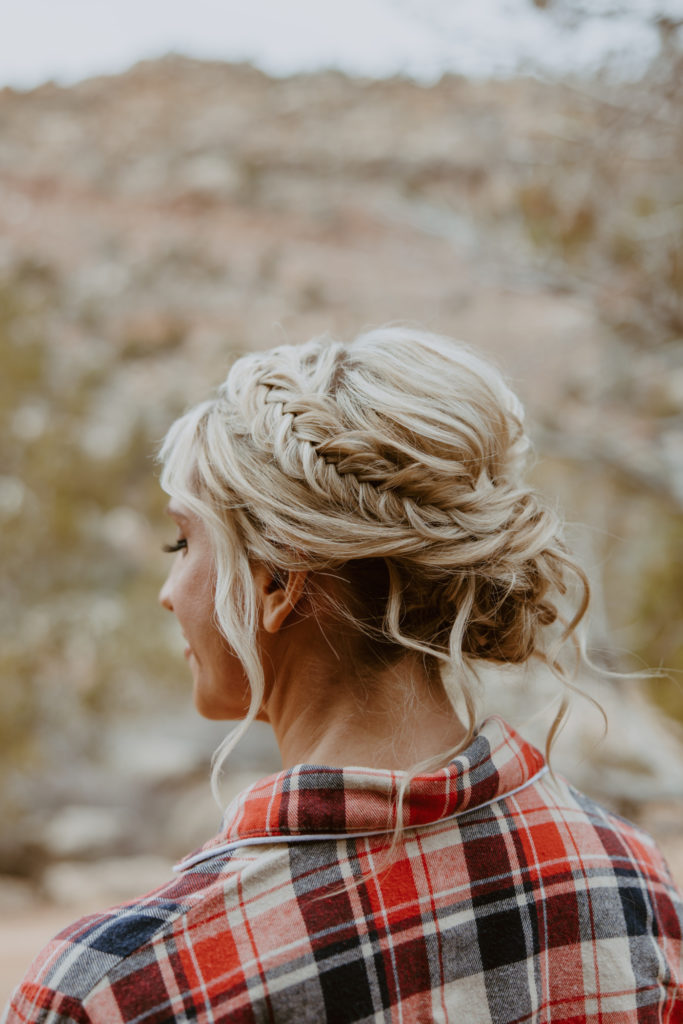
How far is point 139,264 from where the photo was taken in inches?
677

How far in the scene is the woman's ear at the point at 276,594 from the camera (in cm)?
89

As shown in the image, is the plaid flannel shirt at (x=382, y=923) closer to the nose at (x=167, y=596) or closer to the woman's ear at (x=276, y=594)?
the woman's ear at (x=276, y=594)

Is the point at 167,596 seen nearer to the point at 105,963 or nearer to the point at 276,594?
the point at 276,594

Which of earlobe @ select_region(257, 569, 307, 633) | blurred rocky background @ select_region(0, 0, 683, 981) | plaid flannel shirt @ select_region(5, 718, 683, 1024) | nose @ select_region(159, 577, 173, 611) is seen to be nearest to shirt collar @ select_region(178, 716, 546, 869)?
plaid flannel shirt @ select_region(5, 718, 683, 1024)

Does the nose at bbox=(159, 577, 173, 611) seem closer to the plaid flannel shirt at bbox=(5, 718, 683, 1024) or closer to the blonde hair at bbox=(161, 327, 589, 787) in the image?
the blonde hair at bbox=(161, 327, 589, 787)

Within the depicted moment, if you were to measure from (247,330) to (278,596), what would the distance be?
15.9 metres

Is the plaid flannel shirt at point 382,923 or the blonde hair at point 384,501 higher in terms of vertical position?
the blonde hair at point 384,501

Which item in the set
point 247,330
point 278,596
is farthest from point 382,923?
point 247,330

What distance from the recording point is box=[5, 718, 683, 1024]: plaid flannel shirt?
2.27ft

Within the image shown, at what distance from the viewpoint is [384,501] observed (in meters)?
0.88

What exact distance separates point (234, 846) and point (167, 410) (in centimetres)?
1227

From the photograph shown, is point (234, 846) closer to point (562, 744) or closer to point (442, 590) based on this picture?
point (442, 590)

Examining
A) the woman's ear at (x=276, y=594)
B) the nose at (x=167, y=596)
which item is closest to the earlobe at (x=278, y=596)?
the woman's ear at (x=276, y=594)

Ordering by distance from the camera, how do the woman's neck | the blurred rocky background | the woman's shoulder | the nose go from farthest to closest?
1. the blurred rocky background
2. the nose
3. the woman's neck
4. the woman's shoulder
